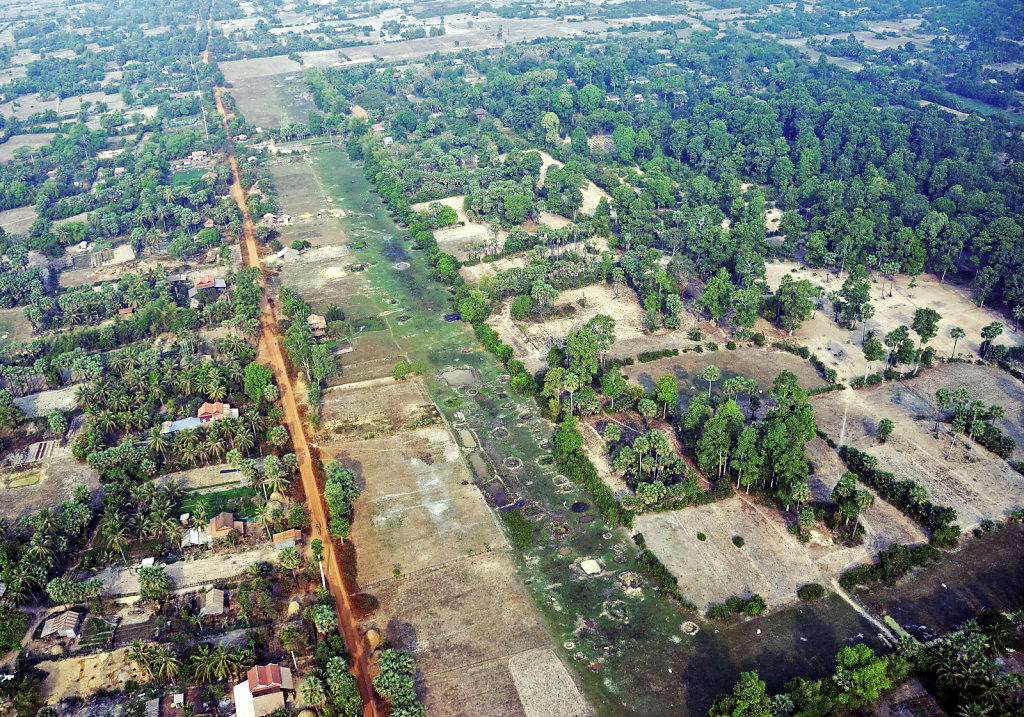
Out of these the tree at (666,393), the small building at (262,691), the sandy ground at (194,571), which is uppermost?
the tree at (666,393)

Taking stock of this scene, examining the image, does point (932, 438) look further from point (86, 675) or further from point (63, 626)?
point (63, 626)

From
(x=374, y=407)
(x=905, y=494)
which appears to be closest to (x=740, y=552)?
(x=905, y=494)

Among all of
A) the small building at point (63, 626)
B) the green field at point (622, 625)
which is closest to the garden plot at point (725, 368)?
the green field at point (622, 625)

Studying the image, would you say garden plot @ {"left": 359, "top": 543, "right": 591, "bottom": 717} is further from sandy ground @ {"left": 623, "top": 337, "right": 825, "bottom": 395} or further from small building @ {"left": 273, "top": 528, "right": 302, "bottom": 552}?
sandy ground @ {"left": 623, "top": 337, "right": 825, "bottom": 395}

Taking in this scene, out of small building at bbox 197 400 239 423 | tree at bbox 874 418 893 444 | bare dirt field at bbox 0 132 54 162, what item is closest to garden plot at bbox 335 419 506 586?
small building at bbox 197 400 239 423

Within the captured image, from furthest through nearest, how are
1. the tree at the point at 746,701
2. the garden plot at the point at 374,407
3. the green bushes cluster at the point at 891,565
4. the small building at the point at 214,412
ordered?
the garden plot at the point at 374,407 → the small building at the point at 214,412 → the green bushes cluster at the point at 891,565 → the tree at the point at 746,701

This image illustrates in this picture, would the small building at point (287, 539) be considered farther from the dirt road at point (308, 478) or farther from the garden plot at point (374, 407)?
the garden plot at point (374, 407)
